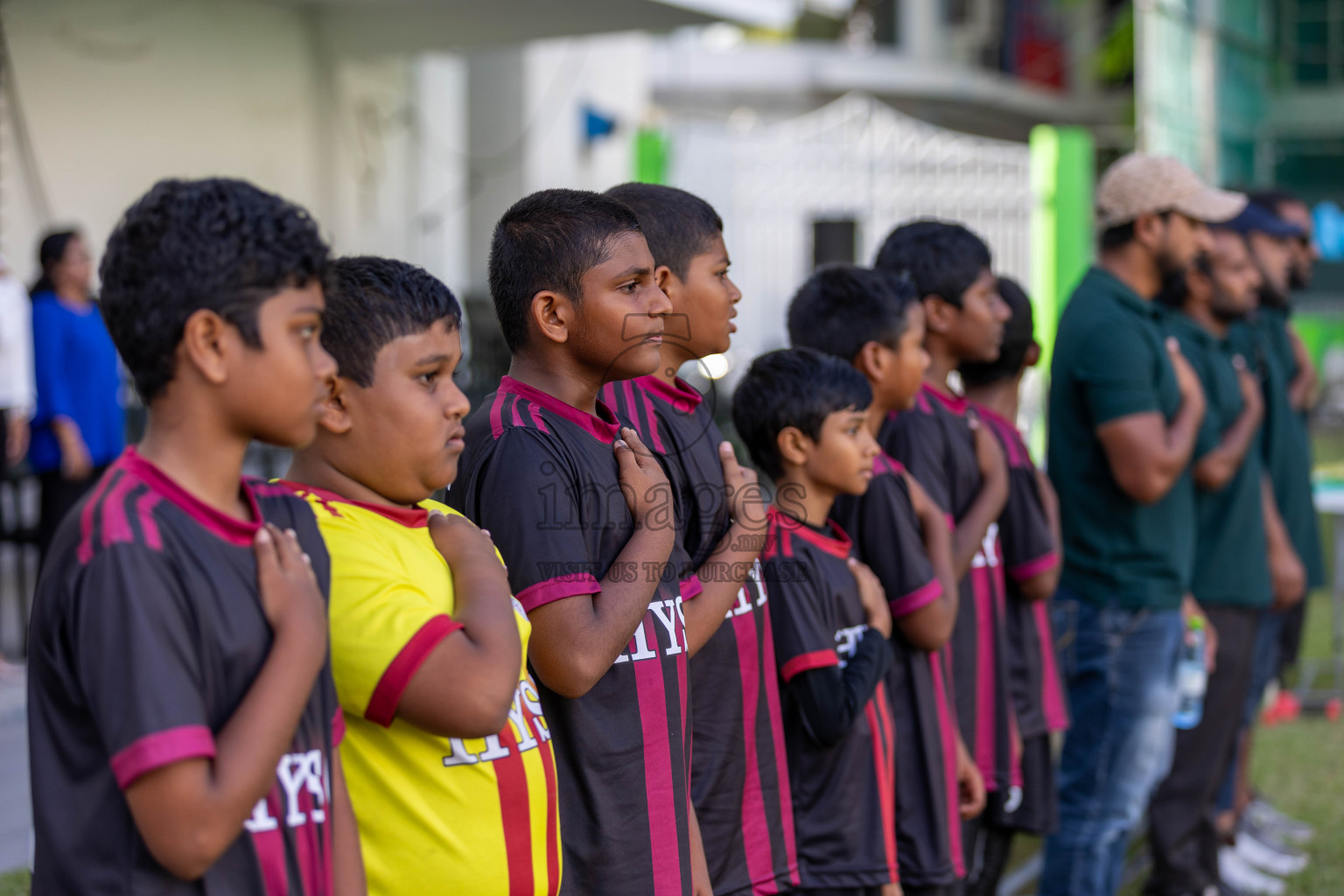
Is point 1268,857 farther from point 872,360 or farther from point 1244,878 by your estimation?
point 872,360

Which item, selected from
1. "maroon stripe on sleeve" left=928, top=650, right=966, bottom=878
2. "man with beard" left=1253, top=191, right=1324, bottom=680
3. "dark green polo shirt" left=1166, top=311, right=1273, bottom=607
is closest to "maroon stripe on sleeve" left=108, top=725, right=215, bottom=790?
"maroon stripe on sleeve" left=928, top=650, right=966, bottom=878

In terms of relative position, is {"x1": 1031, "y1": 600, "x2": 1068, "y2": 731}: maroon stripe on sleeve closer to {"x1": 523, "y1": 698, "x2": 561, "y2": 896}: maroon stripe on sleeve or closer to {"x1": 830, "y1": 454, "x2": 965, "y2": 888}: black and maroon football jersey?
{"x1": 830, "y1": 454, "x2": 965, "y2": 888}: black and maroon football jersey

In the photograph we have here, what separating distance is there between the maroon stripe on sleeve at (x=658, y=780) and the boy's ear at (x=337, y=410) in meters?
0.56

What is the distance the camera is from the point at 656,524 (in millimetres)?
1824

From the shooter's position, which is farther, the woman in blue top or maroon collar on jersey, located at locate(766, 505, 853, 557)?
the woman in blue top

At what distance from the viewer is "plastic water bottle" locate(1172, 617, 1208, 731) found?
3.46 m

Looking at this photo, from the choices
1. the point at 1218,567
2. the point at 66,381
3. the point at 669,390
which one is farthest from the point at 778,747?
the point at 66,381

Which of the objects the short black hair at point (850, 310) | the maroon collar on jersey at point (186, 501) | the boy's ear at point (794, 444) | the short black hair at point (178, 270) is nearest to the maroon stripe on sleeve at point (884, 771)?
the boy's ear at point (794, 444)

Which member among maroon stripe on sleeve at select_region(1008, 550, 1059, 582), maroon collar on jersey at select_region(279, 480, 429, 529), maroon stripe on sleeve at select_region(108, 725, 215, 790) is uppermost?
maroon collar on jersey at select_region(279, 480, 429, 529)

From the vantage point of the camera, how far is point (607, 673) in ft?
5.93

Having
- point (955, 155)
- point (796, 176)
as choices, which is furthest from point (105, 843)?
point (796, 176)

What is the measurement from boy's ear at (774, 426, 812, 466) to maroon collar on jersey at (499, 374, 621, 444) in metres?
0.53

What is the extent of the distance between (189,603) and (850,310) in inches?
70.5

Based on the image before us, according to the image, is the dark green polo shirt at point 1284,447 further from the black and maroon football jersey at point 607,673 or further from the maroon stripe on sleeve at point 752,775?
the black and maroon football jersey at point 607,673
